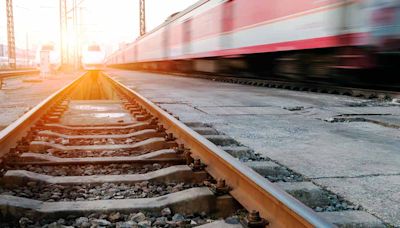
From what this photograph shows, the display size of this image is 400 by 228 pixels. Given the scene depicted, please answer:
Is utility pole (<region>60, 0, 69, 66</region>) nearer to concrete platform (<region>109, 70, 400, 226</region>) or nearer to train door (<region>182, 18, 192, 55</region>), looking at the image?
train door (<region>182, 18, 192, 55</region>)

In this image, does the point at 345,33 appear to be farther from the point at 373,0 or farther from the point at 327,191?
the point at 327,191

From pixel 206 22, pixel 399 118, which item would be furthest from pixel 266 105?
pixel 206 22

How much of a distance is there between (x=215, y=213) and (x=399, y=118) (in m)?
4.60

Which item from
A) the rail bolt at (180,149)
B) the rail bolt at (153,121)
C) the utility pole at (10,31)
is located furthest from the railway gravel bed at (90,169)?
the utility pole at (10,31)

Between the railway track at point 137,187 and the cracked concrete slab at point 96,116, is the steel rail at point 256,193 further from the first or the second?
the cracked concrete slab at point 96,116

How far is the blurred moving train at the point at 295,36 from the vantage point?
7188 millimetres

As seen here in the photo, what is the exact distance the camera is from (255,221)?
2008 millimetres

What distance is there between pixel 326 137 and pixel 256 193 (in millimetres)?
2679

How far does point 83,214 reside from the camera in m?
2.42

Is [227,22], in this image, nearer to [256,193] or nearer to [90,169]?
[90,169]

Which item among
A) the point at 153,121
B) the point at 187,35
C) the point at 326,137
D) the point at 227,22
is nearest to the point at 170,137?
the point at 153,121

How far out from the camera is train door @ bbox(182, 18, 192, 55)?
1761cm

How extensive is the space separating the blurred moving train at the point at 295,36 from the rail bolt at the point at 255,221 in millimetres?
5763

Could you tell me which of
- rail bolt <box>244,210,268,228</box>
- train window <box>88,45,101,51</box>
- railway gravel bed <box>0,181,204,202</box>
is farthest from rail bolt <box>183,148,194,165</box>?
train window <box>88,45,101,51</box>
